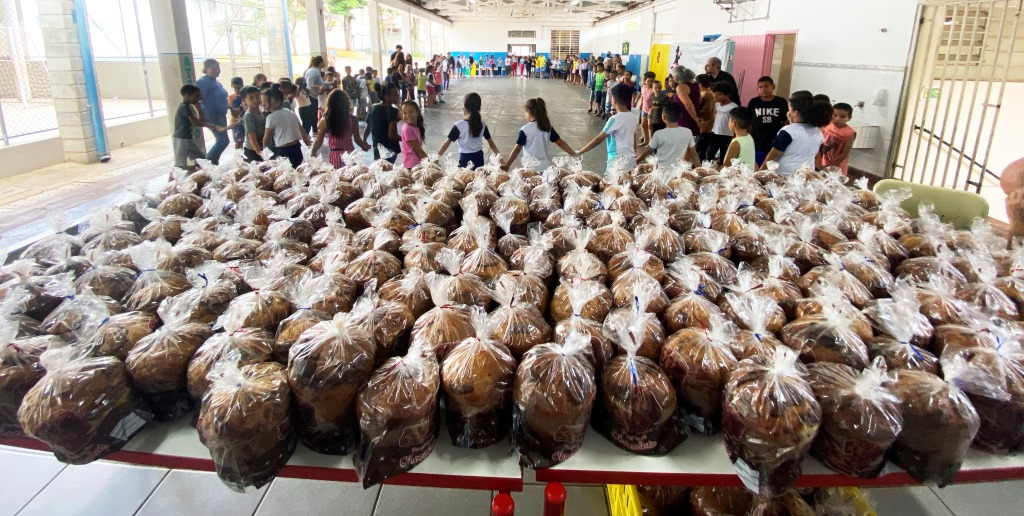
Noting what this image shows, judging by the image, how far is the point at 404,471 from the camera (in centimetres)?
135

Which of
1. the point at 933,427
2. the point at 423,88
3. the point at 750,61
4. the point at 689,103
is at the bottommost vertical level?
the point at 933,427

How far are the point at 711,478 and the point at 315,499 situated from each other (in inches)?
62.9

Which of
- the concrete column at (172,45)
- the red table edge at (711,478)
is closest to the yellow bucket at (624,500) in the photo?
the red table edge at (711,478)

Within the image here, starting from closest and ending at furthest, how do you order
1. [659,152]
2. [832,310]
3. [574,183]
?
1. [832,310]
2. [574,183]
3. [659,152]

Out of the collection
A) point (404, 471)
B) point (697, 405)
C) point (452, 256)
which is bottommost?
point (404, 471)

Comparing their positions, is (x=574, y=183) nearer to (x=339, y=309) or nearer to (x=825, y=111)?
(x=339, y=309)

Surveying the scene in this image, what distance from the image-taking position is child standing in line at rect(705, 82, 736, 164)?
6.21m

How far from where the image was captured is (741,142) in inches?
173

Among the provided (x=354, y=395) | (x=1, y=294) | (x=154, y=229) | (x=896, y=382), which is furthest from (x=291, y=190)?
(x=896, y=382)

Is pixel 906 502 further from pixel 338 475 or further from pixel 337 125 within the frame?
pixel 337 125

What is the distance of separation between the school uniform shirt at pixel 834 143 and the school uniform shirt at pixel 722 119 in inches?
53.2

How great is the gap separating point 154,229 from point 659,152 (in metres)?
3.42

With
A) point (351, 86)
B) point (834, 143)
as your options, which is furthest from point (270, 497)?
point (351, 86)

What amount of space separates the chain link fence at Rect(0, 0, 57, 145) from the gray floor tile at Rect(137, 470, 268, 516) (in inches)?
315
